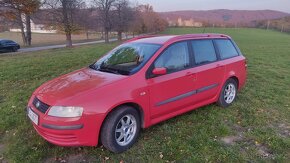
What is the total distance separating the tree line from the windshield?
15806 millimetres

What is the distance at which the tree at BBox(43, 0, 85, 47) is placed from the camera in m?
29.0

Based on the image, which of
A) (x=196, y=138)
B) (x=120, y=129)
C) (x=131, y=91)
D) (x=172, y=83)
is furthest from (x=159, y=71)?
(x=196, y=138)

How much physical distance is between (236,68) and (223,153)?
2524 mm

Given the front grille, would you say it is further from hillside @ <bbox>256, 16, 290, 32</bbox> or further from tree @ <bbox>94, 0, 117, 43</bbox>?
hillside @ <bbox>256, 16, 290, 32</bbox>

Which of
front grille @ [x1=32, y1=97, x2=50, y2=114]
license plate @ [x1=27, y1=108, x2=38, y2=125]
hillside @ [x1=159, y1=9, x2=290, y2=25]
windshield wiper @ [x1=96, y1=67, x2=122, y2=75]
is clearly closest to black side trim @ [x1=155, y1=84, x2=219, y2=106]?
windshield wiper @ [x1=96, y1=67, x2=122, y2=75]

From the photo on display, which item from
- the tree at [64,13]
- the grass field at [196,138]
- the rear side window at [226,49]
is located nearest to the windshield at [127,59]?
the grass field at [196,138]

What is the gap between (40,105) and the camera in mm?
3646

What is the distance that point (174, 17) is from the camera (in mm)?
93375

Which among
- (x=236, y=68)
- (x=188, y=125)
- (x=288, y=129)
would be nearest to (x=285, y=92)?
(x=236, y=68)

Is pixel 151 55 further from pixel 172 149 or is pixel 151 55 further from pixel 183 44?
pixel 172 149

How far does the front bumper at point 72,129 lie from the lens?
3.35 metres

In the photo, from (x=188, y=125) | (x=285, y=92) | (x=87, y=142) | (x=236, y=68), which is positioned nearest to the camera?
(x=87, y=142)

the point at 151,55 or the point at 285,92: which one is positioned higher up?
the point at 151,55

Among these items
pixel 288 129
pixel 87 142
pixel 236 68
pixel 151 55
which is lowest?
pixel 288 129
